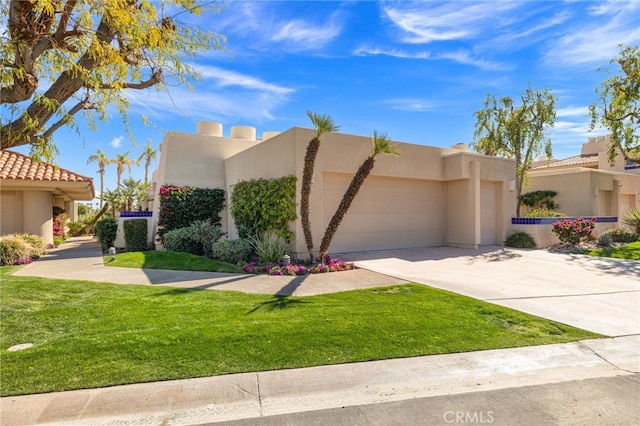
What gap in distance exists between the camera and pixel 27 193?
47.9 ft

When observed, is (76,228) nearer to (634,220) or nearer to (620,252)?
(620,252)

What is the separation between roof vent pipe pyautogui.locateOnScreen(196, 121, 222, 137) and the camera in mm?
16725

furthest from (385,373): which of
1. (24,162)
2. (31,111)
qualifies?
(24,162)

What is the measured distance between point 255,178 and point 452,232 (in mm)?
8609

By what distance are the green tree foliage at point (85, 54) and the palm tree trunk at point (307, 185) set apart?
4.13 m

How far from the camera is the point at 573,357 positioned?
14.7 ft

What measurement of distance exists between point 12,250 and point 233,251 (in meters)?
7.06

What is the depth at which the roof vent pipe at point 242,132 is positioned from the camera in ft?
57.7

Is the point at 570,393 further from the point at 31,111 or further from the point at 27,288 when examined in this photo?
the point at 27,288

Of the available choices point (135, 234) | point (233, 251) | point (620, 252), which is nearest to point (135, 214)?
point (135, 234)

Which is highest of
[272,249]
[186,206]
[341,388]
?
[186,206]

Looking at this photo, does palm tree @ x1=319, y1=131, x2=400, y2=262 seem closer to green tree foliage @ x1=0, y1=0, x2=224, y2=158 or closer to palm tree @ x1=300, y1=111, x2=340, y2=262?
palm tree @ x1=300, y1=111, x2=340, y2=262

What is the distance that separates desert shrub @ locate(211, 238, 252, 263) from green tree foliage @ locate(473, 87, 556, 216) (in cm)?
1441

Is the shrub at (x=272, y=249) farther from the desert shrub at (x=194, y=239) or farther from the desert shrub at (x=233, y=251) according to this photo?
the desert shrub at (x=194, y=239)
